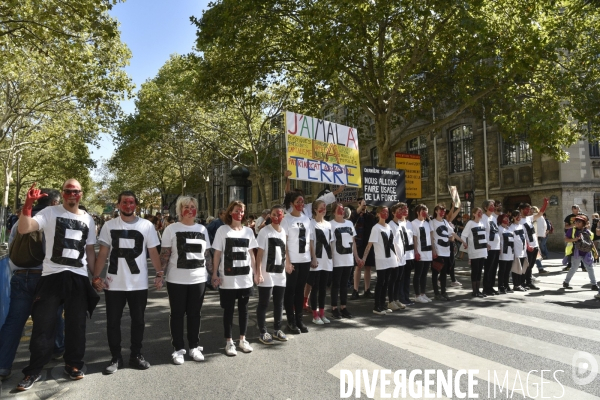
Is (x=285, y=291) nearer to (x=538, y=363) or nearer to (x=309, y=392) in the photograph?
(x=309, y=392)

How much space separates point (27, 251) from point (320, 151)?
20.9ft

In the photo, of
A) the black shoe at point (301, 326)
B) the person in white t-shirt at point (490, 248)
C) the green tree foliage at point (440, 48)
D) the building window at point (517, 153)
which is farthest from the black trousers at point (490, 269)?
the building window at point (517, 153)

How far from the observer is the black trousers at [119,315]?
16.9ft

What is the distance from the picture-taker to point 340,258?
24.5 feet

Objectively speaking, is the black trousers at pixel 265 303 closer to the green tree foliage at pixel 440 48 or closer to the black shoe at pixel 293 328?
the black shoe at pixel 293 328

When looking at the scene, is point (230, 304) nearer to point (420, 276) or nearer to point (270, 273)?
point (270, 273)

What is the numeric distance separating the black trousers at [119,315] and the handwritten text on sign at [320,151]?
4.63m

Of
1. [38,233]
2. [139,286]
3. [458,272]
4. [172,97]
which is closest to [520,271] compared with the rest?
[458,272]

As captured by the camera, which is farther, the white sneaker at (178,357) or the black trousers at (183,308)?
the black trousers at (183,308)

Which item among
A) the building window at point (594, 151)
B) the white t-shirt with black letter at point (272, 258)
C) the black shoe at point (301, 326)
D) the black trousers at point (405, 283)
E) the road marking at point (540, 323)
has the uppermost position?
the building window at point (594, 151)

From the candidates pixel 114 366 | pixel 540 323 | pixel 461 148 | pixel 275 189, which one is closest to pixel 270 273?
pixel 114 366

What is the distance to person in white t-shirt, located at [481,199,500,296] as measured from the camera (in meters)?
9.58

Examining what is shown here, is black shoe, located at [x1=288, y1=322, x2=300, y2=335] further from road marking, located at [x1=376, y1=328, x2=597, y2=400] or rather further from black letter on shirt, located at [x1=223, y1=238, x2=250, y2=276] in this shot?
black letter on shirt, located at [x1=223, y1=238, x2=250, y2=276]

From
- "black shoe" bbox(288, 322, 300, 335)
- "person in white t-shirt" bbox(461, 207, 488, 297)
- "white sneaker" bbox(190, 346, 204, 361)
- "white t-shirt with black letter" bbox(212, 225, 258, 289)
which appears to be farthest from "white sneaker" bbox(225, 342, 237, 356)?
"person in white t-shirt" bbox(461, 207, 488, 297)
